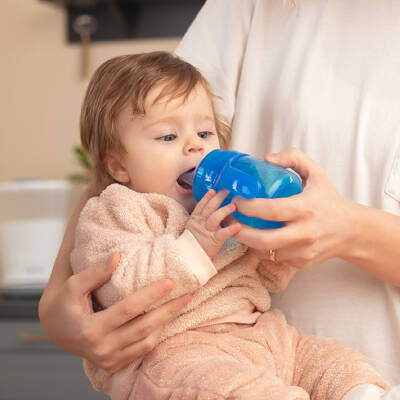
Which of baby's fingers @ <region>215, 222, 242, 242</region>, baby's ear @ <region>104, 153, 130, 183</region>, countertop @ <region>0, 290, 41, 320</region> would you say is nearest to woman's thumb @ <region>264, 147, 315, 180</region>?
baby's fingers @ <region>215, 222, 242, 242</region>

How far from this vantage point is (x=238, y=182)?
0.78 meters

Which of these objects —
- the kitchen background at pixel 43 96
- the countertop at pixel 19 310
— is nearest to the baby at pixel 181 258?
the countertop at pixel 19 310

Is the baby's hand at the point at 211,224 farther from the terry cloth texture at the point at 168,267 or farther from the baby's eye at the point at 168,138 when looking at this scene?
the baby's eye at the point at 168,138

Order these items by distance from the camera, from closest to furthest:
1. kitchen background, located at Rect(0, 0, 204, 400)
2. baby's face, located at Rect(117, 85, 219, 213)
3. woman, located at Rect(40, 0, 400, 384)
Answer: woman, located at Rect(40, 0, 400, 384) → baby's face, located at Rect(117, 85, 219, 213) → kitchen background, located at Rect(0, 0, 204, 400)

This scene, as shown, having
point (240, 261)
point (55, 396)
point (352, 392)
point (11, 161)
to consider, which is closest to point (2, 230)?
point (11, 161)

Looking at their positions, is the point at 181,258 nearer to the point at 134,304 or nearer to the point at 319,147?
the point at 134,304

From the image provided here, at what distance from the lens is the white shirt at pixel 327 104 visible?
0.97m

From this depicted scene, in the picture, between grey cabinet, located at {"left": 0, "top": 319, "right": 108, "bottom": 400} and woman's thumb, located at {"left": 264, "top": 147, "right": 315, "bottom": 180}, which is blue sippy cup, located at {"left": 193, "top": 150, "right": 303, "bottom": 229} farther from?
grey cabinet, located at {"left": 0, "top": 319, "right": 108, "bottom": 400}

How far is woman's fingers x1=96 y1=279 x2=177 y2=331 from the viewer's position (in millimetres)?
801

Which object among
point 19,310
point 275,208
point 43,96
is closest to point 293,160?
point 275,208

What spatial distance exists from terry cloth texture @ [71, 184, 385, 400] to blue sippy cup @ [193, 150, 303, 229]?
9 centimetres

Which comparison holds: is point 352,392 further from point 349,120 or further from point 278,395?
point 349,120

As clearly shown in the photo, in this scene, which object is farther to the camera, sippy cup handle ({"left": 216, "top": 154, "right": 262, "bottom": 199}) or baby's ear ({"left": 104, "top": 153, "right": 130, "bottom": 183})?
baby's ear ({"left": 104, "top": 153, "right": 130, "bottom": 183})

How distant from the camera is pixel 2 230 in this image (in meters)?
2.55
